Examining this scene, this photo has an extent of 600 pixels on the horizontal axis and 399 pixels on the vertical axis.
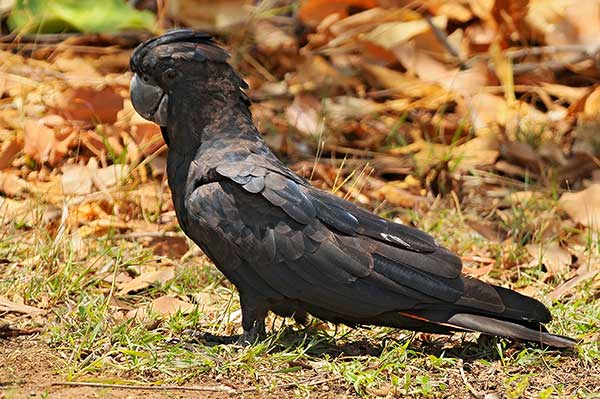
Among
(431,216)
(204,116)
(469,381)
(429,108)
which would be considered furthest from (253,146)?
(429,108)

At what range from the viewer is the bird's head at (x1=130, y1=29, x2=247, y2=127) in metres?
3.78

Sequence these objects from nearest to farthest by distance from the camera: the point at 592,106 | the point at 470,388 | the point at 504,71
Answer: the point at 470,388
the point at 592,106
the point at 504,71

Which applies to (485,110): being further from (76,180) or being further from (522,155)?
(76,180)

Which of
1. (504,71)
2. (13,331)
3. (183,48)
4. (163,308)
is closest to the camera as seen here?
(183,48)

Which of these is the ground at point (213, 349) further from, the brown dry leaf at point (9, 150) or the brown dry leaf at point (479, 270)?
the brown dry leaf at point (9, 150)

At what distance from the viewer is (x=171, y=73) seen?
379 cm

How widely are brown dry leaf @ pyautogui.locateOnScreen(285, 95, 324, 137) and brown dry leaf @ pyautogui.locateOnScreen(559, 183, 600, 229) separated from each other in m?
1.51

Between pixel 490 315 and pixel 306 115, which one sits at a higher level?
pixel 306 115

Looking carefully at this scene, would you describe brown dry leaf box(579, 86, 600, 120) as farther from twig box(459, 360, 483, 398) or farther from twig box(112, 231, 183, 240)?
twig box(459, 360, 483, 398)

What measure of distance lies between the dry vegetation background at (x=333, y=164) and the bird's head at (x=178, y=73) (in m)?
0.83

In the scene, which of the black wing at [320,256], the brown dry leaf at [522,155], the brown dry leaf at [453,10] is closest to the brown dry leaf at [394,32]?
the brown dry leaf at [453,10]

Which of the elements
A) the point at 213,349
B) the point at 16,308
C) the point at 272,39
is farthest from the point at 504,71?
the point at 16,308

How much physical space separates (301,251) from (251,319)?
328 millimetres

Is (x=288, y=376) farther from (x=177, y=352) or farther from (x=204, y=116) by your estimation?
(x=204, y=116)
